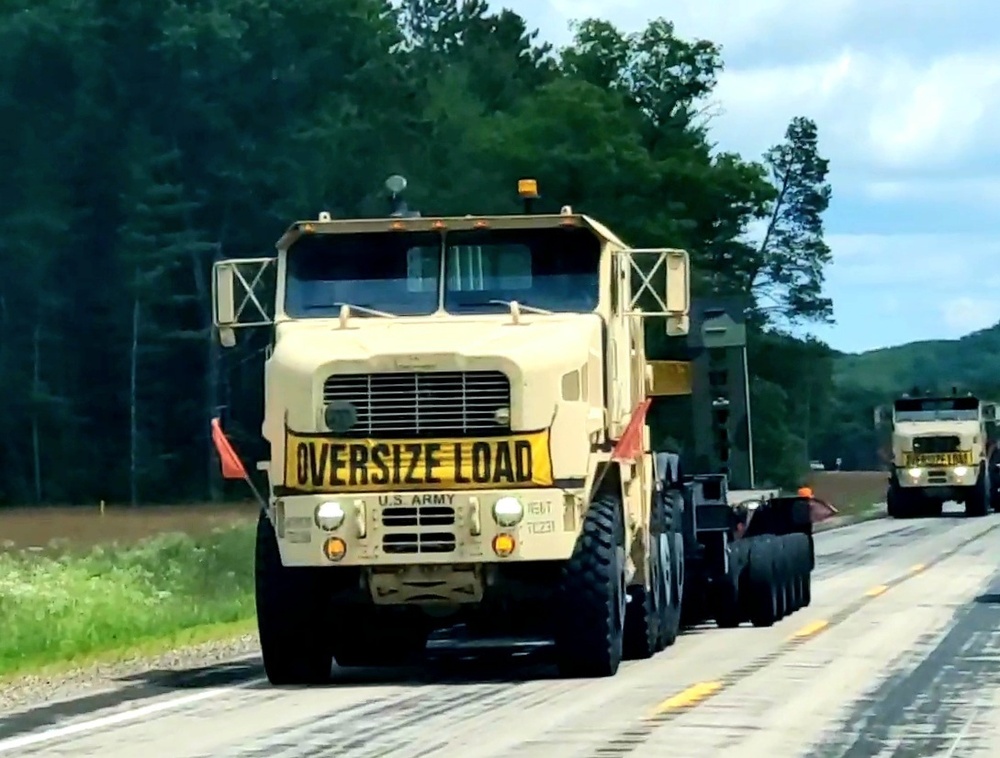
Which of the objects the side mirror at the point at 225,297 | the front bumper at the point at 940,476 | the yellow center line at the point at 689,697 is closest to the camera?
the yellow center line at the point at 689,697

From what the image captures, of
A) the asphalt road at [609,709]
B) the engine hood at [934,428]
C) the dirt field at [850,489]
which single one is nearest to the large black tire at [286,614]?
the asphalt road at [609,709]

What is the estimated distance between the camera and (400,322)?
17.0 m

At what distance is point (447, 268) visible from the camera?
57.2 ft

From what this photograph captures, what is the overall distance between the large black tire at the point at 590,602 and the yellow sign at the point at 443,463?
A: 60cm

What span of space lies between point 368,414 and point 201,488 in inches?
2561

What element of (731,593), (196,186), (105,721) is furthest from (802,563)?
(196,186)

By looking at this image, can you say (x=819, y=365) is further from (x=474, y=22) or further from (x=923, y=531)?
(x=923, y=531)

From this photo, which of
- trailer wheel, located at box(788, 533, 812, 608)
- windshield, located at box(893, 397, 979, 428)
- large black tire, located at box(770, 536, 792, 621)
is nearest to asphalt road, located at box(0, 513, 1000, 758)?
large black tire, located at box(770, 536, 792, 621)

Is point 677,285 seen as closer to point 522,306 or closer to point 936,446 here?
point 522,306

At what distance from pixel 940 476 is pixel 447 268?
136 ft

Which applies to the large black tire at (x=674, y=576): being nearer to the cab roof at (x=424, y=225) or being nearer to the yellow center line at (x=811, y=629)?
the yellow center line at (x=811, y=629)

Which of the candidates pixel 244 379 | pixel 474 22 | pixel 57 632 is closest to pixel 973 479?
pixel 244 379

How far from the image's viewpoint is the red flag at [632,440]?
17312 millimetres

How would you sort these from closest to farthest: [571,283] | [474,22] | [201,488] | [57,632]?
[571,283], [57,632], [201,488], [474,22]
